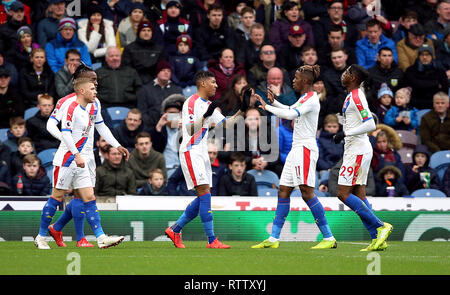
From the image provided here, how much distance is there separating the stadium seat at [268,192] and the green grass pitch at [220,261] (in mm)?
4186

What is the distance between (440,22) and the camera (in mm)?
21938

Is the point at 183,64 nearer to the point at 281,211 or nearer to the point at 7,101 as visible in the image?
the point at 7,101

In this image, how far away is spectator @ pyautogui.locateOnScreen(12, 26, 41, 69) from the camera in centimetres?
1819

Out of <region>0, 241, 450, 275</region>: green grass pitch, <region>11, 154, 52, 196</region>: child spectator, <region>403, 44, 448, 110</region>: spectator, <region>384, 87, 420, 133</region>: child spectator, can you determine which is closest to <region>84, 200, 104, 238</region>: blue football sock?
<region>0, 241, 450, 275</region>: green grass pitch

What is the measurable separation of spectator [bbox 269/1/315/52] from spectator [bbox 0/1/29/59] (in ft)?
19.2

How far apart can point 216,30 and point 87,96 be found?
8492mm

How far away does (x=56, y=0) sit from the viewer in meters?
19.4

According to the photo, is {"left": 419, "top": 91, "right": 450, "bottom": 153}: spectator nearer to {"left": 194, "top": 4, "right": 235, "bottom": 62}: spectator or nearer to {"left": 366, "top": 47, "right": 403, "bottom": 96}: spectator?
{"left": 366, "top": 47, "right": 403, "bottom": 96}: spectator

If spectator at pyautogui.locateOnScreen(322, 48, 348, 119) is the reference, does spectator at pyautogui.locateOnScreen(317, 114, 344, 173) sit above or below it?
below

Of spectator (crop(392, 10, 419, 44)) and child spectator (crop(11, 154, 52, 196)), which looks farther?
spectator (crop(392, 10, 419, 44))

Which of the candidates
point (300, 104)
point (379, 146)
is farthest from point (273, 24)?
point (300, 104)

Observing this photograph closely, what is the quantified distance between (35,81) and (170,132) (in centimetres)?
323

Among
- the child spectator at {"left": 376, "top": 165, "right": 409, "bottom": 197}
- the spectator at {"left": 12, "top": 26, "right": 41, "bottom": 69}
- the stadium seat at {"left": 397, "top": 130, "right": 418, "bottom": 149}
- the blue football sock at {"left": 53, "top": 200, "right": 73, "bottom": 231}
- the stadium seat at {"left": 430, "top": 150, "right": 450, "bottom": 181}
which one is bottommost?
the blue football sock at {"left": 53, "top": 200, "right": 73, "bottom": 231}

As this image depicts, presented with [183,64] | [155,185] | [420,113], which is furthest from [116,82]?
[420,113]
